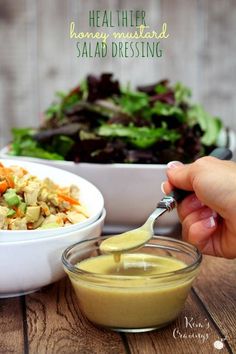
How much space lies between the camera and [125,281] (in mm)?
1357

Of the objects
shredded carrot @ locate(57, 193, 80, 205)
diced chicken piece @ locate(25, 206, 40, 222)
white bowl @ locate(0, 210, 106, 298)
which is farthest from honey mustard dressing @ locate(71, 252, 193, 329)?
shredded carrot @ locate(57, 193, 80, 205)

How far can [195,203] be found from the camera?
5.60 ft

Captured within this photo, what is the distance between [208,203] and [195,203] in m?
0.16

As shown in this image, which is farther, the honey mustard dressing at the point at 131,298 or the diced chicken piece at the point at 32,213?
the diced chicken piece at the point at 32,213

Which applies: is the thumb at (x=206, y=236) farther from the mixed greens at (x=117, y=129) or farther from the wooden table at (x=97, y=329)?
the mixed greens at (x=117, y=129)

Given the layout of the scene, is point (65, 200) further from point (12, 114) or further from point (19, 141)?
point (12, 114)

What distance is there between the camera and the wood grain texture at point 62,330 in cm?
136

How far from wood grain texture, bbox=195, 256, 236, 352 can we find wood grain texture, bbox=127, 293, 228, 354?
0.10 ft

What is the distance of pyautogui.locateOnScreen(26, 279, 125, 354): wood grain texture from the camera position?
1357 mm

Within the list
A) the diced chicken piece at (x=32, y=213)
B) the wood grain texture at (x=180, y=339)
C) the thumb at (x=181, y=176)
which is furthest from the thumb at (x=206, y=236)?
the diced chicken piece at (x=32, y=213)

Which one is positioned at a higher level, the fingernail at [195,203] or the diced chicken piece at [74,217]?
the fingernail at [195,203]

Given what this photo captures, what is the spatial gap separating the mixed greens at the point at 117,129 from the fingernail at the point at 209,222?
52 cm

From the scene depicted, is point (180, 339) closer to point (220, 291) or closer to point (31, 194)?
point (220, 291)

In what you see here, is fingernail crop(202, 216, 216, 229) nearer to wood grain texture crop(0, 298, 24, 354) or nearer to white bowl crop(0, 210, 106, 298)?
white bowl crop(0, 210, 106, 298)
